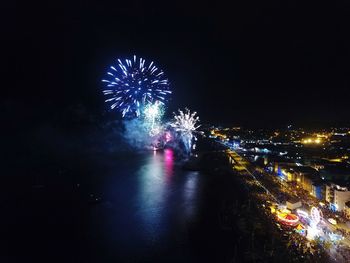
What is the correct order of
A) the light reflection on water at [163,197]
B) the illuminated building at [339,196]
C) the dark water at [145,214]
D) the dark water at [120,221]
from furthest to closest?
1. the illuminated building at [339,196]
2. the light reflection on water at [163,197]
3. the dark water at [145,214]
4. the dark water at [120,221]

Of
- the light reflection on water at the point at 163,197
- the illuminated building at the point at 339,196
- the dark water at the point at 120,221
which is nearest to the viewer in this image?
the dark water at the point at 120,221

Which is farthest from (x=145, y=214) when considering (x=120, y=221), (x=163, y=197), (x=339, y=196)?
(x=339, y=196)

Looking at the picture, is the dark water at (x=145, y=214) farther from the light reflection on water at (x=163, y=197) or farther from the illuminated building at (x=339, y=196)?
the illuminated building at (x=339, y=196)

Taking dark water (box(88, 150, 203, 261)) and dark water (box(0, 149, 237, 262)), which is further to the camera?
dark water (box(88, 150, 203, 261))

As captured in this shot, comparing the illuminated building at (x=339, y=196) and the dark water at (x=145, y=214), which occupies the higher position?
the illuminated building at (x=339, y=196)

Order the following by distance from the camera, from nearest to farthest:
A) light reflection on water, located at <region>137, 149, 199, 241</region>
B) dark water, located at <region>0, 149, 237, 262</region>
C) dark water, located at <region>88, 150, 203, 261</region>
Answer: dark water, located at <region>0, 149, 237, 262</region> → dark water, located at <region>88, 150, 203, 261</region> → light reflection on water, located at <region>137, 149, 199, 241</region>

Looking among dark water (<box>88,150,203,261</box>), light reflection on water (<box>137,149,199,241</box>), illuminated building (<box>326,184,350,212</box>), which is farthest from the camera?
illuminated building (<box>326,184,350,212</box>)

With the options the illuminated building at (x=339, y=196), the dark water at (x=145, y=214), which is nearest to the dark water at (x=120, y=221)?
the dark water at (x=145, y=214)

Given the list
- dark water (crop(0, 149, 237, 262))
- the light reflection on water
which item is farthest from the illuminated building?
the light reflection on water

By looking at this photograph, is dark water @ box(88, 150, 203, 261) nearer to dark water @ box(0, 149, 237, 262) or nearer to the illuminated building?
dark water @ box(0, 149, 237, 262)
